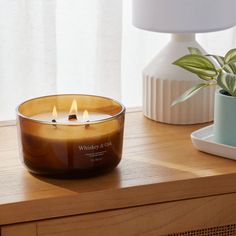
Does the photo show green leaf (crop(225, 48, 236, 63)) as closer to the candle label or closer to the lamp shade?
the lamp shade

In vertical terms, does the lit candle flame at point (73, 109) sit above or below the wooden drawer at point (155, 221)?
above

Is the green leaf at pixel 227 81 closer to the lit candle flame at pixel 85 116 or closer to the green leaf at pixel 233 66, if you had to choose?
the green leaf at pixel 233 66

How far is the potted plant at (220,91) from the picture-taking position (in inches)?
44.0

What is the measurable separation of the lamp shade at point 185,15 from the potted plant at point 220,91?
5 centimetres

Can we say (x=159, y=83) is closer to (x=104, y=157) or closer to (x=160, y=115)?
(x=160, y=115)

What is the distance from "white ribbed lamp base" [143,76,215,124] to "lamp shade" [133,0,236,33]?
0.37ft

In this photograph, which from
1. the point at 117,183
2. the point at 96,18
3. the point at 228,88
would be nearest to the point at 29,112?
the point at 117,183

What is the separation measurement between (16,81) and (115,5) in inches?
9.9

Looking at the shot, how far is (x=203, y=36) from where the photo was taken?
1588 millimetres

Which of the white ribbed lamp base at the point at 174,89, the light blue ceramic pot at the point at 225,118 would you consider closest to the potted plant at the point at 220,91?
the light blue ceramic pot at the point at 225,118

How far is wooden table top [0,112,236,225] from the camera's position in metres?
0.97

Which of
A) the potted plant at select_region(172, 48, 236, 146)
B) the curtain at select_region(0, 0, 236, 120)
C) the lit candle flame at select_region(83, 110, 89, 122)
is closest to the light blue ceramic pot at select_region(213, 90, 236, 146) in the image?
the potted plant at select_region(172, 48, 236, 146)

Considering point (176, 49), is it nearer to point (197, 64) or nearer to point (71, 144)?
point (197, 64)

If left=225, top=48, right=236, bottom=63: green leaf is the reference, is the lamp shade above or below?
above
